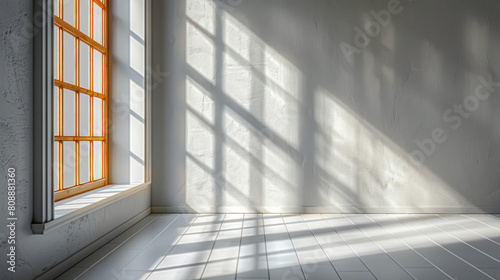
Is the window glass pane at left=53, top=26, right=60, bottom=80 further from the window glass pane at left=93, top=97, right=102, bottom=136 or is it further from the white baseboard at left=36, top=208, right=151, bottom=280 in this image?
the white baseboard at left=36, top=208, right=151, bottom=280

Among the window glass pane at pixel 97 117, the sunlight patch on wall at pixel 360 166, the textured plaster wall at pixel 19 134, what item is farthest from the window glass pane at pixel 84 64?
the sunlight patch on wall at pixel 360 166

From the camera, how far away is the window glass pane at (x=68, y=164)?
10.9 ft

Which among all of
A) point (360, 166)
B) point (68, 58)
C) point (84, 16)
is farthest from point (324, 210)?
point (84, 16)

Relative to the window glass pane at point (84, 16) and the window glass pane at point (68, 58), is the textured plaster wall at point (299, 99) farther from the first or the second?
the window glass pane at point (68, 58)

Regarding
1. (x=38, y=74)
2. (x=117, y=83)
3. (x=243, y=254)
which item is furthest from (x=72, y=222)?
(x=117, y=83)

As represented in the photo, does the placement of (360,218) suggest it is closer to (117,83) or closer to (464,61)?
(464,61)

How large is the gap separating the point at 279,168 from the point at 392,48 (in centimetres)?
198

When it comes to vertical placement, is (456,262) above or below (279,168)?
below

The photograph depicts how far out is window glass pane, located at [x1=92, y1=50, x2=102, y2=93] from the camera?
4063mm

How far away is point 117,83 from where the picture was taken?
14.5 ft

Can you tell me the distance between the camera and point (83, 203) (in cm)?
314

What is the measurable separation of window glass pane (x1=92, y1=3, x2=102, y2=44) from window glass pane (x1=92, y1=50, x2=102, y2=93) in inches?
6.0

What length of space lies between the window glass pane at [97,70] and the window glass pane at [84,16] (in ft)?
0.89

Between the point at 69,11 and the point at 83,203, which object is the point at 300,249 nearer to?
the point at 83,203
